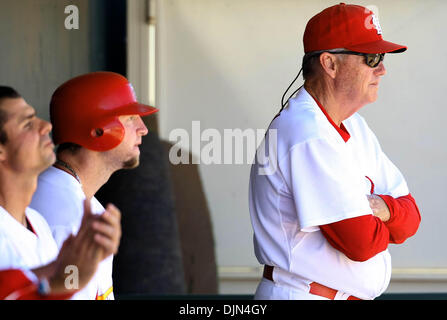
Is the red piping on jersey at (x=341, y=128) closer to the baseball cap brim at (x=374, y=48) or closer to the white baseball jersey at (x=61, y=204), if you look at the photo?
the baseball cap brim at (x=374, y=48)

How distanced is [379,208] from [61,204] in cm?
88

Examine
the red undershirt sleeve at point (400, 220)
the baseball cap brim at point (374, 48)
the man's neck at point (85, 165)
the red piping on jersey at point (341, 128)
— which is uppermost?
the baseball cap brim at point (374, 48)

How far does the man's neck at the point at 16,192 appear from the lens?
4.85 feet

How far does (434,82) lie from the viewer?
160 inches

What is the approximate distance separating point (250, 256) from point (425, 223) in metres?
1.01

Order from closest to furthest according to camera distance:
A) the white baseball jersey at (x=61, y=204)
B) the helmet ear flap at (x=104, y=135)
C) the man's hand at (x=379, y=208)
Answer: the white baseball jersey at (x=61, y=204) → the helmet ear flap at (x=104, y=135) → the man's hand at (x=379, y=208)

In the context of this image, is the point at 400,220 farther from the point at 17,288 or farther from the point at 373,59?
the point at 17,288

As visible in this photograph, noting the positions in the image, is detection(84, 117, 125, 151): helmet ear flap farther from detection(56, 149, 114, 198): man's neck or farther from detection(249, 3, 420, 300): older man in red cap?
detection(249, 3, 420, 300): older man in red cap

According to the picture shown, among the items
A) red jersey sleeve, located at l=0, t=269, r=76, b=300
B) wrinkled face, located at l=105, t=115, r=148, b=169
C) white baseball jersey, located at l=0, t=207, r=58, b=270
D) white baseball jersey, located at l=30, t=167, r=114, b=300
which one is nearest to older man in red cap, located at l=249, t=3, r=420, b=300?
wrinkled face, located at l=105, t=115, r=148, b=169

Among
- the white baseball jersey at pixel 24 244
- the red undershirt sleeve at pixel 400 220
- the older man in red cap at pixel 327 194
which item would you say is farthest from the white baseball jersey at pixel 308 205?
the white baseball jersey at pixel 24 244

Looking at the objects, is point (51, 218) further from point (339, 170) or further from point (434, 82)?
point (434, 82)

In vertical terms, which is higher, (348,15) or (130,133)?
(348,15)

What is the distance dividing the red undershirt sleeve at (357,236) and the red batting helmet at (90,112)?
59cm
